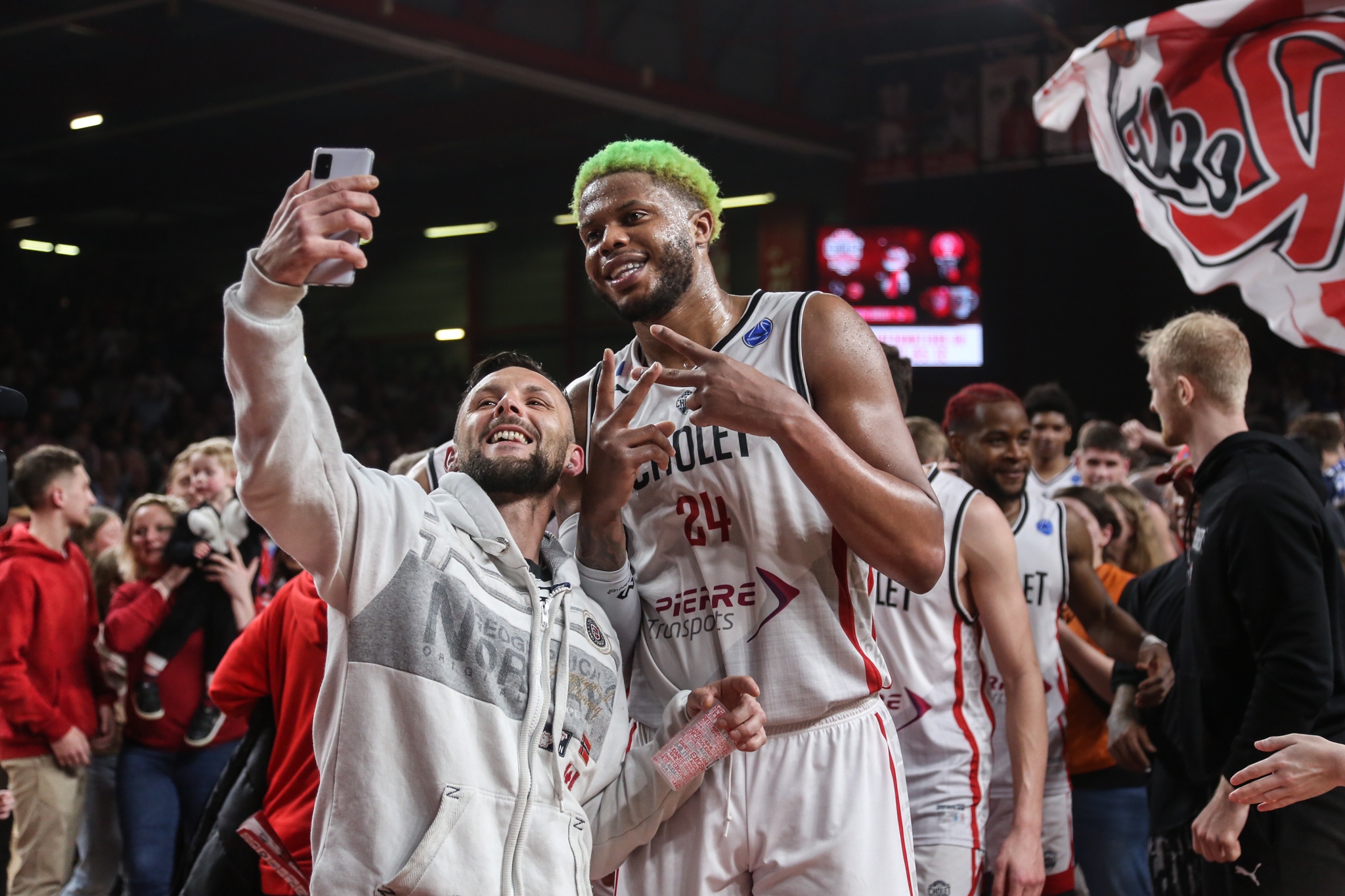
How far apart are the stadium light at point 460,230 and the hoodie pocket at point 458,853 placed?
1920 cm

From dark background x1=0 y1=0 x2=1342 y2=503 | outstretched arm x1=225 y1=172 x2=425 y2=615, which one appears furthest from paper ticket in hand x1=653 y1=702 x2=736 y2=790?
dark background x1=0 y1=0 x2=1342 y2=503

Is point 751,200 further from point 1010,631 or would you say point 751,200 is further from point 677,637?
point 677,637

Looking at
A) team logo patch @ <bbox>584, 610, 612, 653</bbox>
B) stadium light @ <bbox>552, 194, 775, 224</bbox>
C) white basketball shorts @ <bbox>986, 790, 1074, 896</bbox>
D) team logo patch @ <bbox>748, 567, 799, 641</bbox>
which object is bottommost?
white basketball shorts @ <bbox>986, 790, 1074, 896</bbox>

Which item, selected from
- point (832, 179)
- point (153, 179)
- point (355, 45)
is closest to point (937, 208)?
point (832, 179)

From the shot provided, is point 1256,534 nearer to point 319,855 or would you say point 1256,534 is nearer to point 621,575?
point 621,575

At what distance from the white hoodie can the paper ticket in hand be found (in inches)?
2.4

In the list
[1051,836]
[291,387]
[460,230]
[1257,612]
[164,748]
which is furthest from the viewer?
[460,230]

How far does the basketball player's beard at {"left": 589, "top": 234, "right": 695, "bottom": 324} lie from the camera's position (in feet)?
9.58

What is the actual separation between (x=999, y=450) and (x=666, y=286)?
2055 millimetres

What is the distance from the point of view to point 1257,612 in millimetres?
3609

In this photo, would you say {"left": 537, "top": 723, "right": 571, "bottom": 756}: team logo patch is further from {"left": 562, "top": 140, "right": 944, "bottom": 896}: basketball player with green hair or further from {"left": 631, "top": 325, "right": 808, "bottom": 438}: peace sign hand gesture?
{"left": 631, "top": 325, "right": 808, "bottom": 438}: peace sign hand gesture

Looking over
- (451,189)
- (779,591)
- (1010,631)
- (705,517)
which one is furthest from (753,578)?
(451,189)

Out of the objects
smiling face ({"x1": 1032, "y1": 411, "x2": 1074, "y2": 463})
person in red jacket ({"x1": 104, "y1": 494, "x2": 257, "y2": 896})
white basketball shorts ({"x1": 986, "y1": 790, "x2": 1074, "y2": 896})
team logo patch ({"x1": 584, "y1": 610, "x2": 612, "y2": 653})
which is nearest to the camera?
team logo patch ({"x1": 584, "y1": 610, "x2": 612, "y2": 653})

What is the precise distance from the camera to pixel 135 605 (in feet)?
18.6
